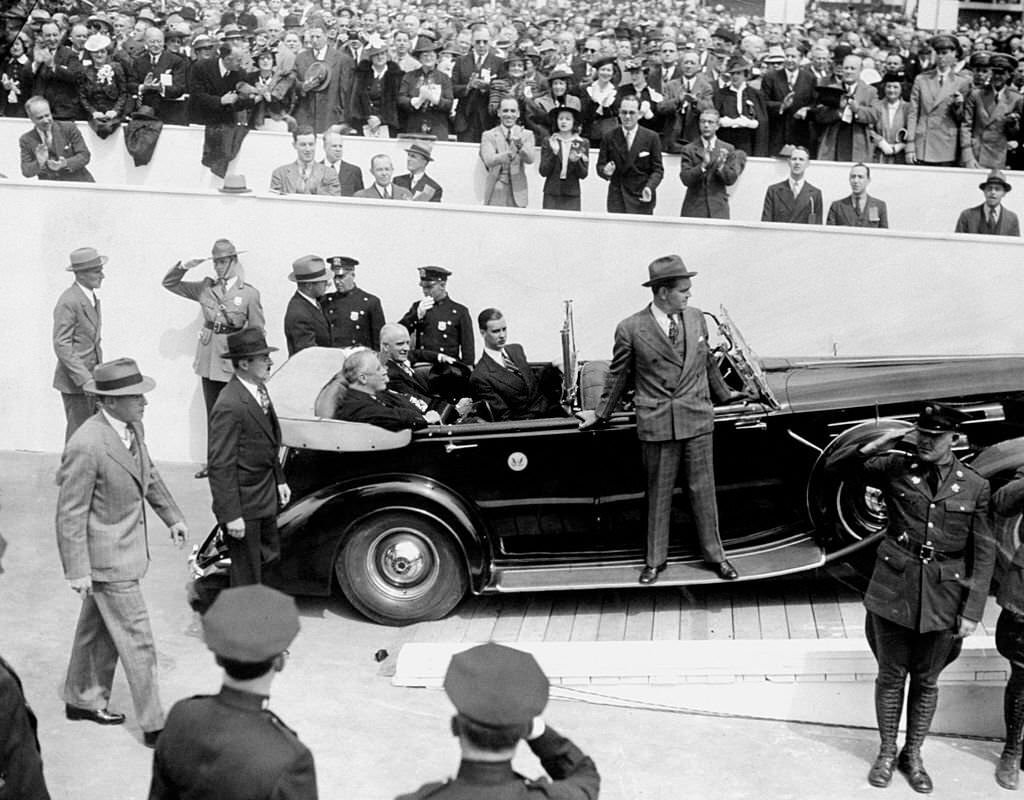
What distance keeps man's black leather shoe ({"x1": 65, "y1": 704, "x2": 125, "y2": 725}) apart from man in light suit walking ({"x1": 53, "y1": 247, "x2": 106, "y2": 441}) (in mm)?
4064

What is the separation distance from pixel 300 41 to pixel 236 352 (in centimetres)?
927

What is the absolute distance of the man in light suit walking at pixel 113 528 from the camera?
6375 millimetres

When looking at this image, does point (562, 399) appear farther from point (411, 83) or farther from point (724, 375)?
point (411, 83)

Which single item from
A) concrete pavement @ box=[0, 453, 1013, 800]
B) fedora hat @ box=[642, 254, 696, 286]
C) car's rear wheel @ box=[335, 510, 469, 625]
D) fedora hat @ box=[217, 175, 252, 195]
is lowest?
concrete pavement @ box=[0, 453, 1013, 800]

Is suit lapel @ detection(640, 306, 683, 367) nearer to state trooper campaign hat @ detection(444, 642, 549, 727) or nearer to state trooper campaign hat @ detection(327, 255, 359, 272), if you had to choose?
state trooper campaign hat @ detection(327, 255, 359, 272)

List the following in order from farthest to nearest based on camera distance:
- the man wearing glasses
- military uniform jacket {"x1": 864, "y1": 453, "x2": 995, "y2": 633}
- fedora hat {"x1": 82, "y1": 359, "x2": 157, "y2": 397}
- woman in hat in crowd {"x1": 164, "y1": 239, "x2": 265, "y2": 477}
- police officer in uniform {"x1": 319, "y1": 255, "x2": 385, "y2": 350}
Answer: the man wearing glasses
woman in hat in crowd {"x1": 164, "y1": 239, "x2": 265, "y2": 477}
police officer in uniform {"x1": 319, "y1": 255, "x2": 385, "y2": 350}
fedora hat {"x1": 82, "y1": 359, "x2": 157, "y2": 397}
military uniform jacket {"x1": 864, "y1": 453, "x2": 995, "y2": 633}

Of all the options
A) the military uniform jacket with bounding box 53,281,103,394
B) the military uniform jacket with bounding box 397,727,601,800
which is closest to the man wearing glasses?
the military uniform jacket with bounding box 53,281,103,394

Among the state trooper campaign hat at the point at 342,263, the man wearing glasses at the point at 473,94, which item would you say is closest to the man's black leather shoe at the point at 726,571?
the state trooper campaign hat at the point at 342,263

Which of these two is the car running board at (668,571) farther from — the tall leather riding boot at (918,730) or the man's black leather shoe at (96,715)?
the man's black leather shoe at (96,715)

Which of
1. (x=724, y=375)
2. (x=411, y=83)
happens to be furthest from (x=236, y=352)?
(x=411, y=83)

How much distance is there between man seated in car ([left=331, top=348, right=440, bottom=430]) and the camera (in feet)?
26.2

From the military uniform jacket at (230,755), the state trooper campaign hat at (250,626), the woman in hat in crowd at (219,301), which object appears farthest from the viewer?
the woman in hat in crowd at (219,301)

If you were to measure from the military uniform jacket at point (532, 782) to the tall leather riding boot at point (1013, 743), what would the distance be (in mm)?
3423

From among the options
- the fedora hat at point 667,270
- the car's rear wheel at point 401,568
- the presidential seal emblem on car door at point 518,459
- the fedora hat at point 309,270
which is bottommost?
the car's rear wheel at point 401,568
